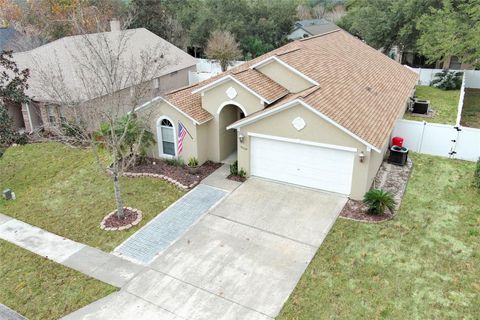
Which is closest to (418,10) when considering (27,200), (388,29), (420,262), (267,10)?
(388,29)

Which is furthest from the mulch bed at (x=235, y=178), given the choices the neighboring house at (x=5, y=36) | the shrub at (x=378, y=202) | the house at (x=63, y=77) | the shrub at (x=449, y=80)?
the neighboring house at (x=5, y=36)

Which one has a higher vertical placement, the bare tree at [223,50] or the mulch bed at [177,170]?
the bare tree at [223,50]

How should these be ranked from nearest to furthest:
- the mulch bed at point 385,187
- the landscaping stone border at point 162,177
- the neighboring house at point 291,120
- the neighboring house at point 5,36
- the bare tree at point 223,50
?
the mulch bed at point 385,187 < the neighboring house at point 291,120 < the landscaping stone border at point 162,177 < the neighboring house at point 5,36 < the bare tree at point 223,50

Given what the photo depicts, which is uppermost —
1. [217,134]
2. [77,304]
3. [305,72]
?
[305,72]

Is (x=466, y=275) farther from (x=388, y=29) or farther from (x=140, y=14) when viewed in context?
(x=140, y=14)

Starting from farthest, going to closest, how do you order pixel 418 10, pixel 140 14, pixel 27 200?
1. pixel 140 14
2. pixel 418 10
3. pixel 27 200

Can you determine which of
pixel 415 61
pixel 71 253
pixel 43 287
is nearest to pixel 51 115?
pixel 71 253

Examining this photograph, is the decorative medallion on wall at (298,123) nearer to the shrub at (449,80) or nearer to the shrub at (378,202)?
the shrub at (378,202)

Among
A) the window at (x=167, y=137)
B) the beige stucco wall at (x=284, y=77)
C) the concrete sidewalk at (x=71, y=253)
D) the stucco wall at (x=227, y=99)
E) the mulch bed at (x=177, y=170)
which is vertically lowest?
the concrete sidewalk at (x=71, y=253)
